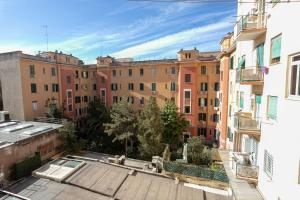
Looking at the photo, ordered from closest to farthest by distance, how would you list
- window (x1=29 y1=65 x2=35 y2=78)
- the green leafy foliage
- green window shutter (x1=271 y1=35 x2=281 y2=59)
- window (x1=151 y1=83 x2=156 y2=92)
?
green window shutter (x1=271 y1=35 x2=281 y2=59) → the green leafy foliage → window (x1=29 y1=65 x2=35 y2=78) → window (x1=151 y1=83 x2=156 y2=92)

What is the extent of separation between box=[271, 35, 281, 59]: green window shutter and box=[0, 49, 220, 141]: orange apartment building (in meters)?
19.4

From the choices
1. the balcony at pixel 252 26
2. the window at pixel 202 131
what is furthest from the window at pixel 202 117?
the balcony at pixel 252 26

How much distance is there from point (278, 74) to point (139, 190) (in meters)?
11.1

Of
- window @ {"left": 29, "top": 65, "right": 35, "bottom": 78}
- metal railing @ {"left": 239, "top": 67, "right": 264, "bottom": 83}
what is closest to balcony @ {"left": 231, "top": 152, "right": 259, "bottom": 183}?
metal railing @ {"left": 239, "top": 67, "right": 264, "bottom": 83}

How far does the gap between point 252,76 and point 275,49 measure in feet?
6.52

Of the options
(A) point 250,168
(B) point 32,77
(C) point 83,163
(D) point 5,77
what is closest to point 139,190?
(C) point 83,163

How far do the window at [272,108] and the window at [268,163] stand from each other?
183 centimetres

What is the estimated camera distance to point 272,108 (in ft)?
26.5

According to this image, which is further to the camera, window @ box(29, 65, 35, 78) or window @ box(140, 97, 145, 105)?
window @ box(140, 97, 145, 105)

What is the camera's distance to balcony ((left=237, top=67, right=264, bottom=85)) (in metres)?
9.16

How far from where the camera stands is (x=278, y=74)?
24.2ft

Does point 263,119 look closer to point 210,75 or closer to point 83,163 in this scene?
point 83,163

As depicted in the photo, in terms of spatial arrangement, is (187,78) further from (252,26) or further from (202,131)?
(252,26)

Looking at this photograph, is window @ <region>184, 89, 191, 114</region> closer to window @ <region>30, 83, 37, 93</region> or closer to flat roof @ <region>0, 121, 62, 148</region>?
flat roof @ <region>0, 121, 62, 148</region>
